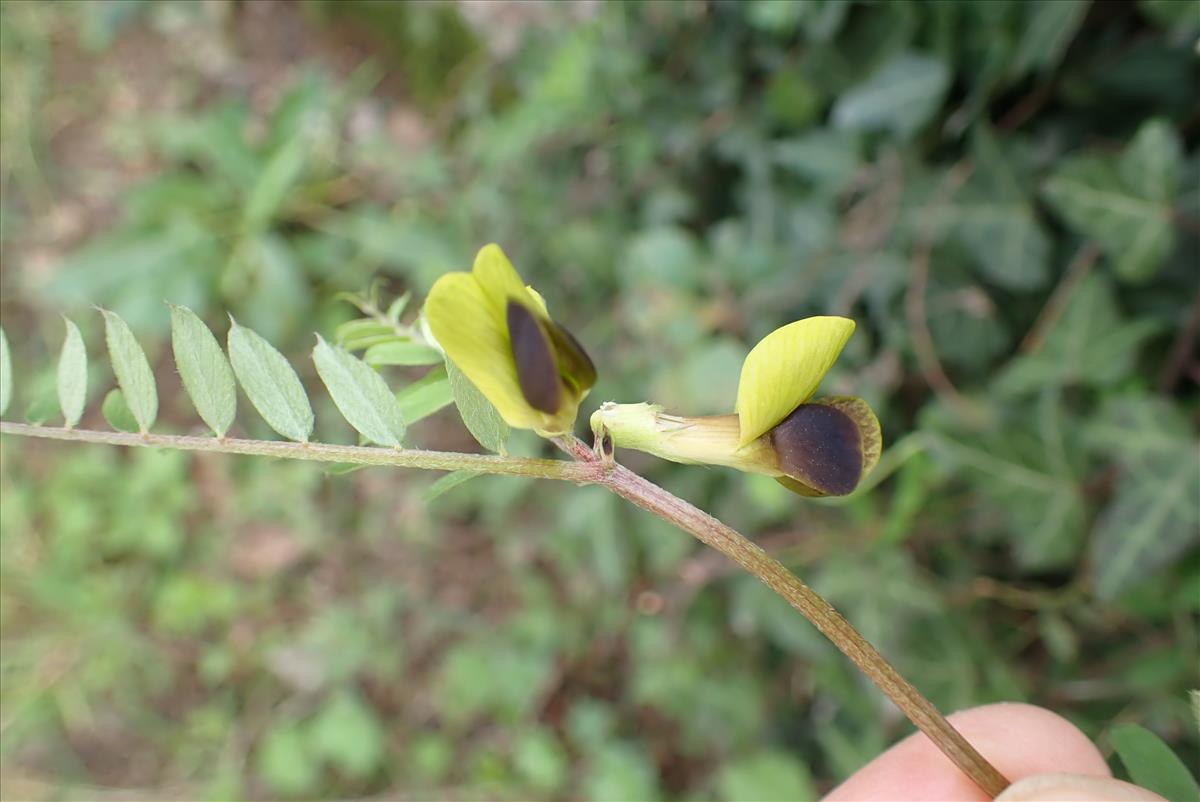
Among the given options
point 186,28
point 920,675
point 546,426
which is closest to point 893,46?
point 920,675

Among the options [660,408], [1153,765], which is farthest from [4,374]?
[1153,765]

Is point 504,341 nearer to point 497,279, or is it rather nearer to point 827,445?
point 497,279

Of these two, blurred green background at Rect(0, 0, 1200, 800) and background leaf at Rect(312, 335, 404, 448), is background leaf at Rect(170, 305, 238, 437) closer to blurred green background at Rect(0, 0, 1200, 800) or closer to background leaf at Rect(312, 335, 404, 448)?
background leaf at Rect(312, 335, 404, 448)

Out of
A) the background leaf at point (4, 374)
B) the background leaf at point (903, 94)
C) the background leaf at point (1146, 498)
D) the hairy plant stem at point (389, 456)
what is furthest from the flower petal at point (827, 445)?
the background leaf at point (903, 94)

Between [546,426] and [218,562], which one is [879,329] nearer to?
[546,426]

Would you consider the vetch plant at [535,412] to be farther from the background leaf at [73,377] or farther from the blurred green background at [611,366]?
the blurred green background at [611,366]

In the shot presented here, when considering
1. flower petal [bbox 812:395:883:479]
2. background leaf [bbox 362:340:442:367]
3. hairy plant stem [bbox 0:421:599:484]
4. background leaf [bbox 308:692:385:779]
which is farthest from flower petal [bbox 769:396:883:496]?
background leaf [bbox 308:692:385:779]

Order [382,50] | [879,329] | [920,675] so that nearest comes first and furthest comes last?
1. [920,675]
2. [879,329]
3. [382,50]

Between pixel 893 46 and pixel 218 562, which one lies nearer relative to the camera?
pixel 893 46
